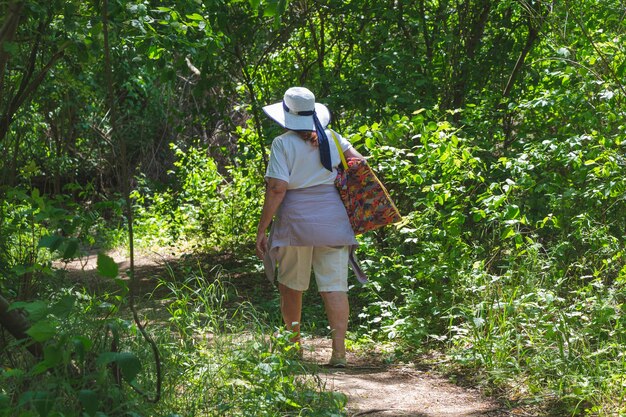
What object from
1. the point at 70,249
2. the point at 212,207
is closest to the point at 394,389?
the point at 70,249

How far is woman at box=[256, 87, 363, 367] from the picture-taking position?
575cm

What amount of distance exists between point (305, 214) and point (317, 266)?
0.39 meters

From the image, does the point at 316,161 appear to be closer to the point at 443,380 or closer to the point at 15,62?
the point at 443,380

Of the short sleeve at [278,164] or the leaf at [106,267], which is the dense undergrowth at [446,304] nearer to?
the leaf at [106,267]

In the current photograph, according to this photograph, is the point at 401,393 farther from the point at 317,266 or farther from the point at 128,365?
the point at 128,365

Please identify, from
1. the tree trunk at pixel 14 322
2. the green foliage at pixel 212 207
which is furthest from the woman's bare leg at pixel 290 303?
the green foliage at pixel 212 207

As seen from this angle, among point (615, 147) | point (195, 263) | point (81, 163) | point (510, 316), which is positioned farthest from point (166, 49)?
point (81, 163)

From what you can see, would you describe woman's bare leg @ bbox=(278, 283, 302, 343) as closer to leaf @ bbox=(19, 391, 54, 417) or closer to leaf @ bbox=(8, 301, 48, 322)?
leaf @ bbox=(19, 391, 54, 417)

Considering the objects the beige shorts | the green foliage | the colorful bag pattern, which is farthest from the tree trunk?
the green foliage

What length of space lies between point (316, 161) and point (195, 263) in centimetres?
503

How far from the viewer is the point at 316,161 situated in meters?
5.79

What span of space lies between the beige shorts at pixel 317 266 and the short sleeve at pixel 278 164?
1.66 feet

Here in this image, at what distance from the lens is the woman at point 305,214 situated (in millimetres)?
5746

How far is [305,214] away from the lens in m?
5.77
